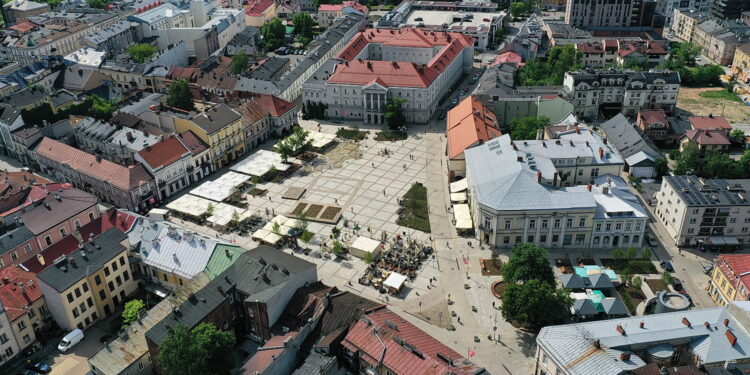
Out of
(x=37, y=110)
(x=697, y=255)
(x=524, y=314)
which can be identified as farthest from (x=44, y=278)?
(x=697, y=255)

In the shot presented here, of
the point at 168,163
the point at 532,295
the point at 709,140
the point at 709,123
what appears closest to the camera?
the point at 532,295

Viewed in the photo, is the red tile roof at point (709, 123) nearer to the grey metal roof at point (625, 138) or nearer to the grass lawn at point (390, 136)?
the grey metal roof at point (625, 138)

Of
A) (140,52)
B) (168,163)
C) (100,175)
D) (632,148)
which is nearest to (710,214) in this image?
(632,148)

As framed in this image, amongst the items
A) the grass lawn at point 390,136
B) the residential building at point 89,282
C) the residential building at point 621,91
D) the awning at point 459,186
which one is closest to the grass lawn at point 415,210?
the awning at point 459,186

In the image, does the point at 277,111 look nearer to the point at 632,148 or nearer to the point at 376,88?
the point at 376,88

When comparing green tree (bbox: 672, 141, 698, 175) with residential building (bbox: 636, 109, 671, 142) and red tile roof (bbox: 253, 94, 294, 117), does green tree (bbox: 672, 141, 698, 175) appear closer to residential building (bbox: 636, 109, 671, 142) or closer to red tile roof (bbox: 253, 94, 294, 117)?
residential building (bbox: 636, 109, 671, 142)

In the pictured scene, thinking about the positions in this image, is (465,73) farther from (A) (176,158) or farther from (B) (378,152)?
(A) (176,158)
